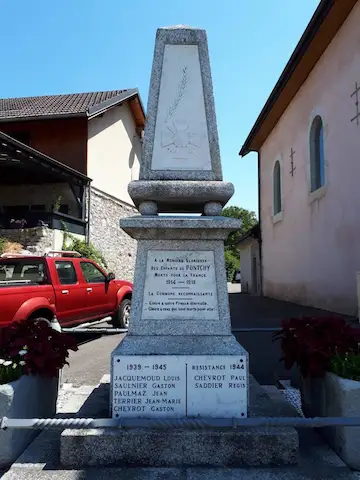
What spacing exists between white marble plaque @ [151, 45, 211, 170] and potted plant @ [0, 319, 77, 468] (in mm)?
1762

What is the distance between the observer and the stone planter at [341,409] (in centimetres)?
278

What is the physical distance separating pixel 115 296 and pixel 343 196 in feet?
20.8

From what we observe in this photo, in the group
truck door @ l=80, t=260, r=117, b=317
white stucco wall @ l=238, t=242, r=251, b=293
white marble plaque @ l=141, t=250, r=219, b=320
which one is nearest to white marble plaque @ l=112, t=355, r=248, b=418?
white marble plaque @ l=141, t=250, r=219, b=320

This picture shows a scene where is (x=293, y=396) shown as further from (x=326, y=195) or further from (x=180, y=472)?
(x=326, y=195)

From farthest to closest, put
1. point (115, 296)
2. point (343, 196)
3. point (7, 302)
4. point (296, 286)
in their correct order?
point (296, 286) < point (343, 196) < point (115, 296) < point (7, 302)

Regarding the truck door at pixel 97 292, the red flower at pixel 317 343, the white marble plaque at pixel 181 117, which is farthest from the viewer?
the truck door at pixel 97 292

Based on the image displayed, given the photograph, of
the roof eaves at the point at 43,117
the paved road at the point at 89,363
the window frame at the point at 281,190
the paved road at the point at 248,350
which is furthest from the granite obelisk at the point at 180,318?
the roof eaves at the point at 43,117

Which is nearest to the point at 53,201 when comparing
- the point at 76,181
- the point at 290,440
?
the point at 76,181

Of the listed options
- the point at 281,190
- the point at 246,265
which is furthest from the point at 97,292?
the point at 246,265

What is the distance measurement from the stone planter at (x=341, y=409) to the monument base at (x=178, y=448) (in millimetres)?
331

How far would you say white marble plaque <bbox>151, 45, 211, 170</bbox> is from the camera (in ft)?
11.9

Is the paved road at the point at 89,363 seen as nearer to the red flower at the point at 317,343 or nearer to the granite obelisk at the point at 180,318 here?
the granite obelisk at the point at 180,318

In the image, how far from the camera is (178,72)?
3.72 metres

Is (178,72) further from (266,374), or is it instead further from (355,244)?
(355,244)
